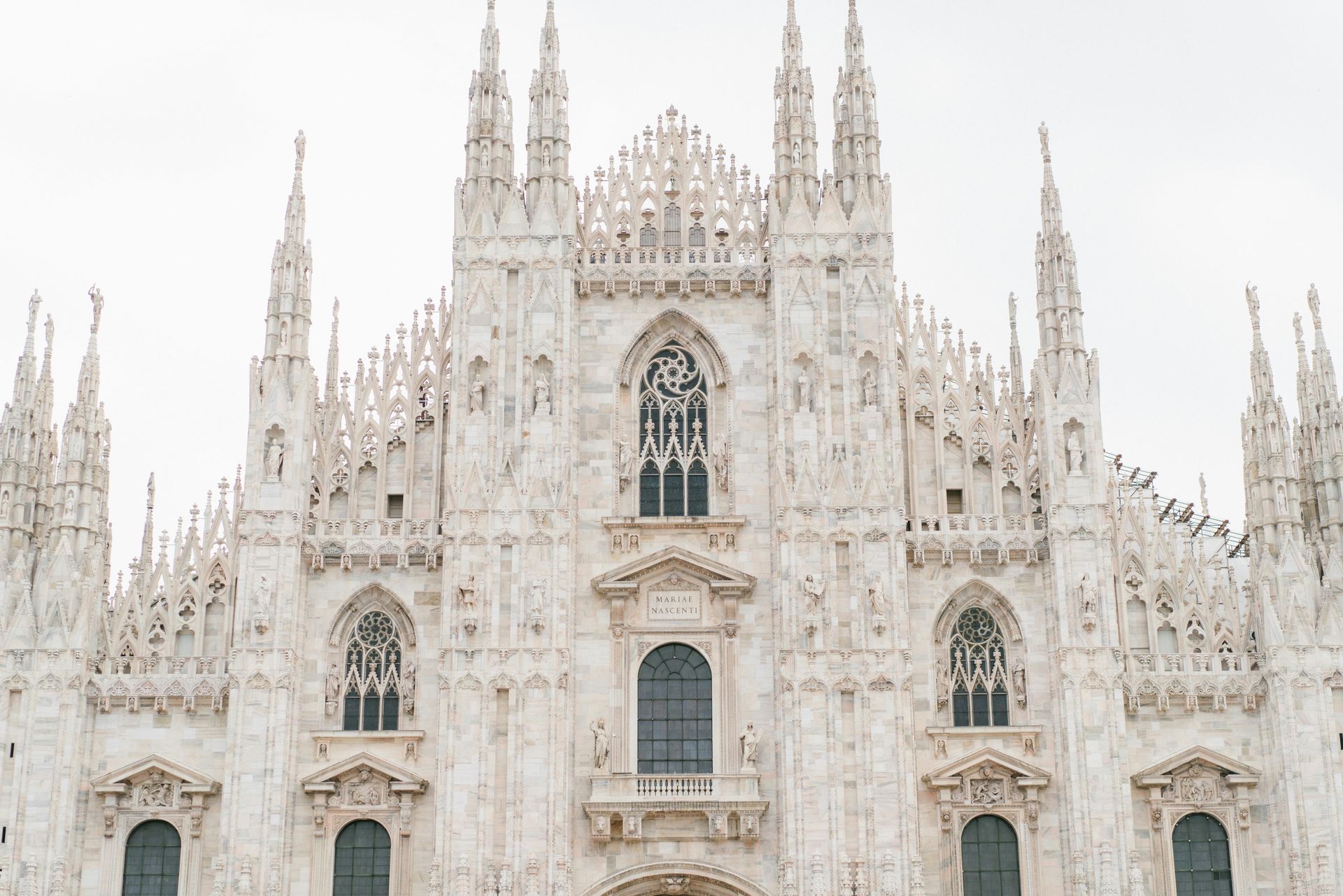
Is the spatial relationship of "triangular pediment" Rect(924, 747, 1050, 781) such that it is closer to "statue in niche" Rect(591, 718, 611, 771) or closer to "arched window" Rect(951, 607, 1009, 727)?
"arched window" Rect(951, 607, 1009, 727)

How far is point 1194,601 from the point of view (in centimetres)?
3325

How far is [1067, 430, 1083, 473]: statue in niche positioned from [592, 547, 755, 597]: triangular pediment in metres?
6.01

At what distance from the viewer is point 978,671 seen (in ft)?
108

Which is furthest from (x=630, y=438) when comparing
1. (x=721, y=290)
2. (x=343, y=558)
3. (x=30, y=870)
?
(x=30, y=870)

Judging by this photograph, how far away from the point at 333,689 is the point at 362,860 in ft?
9.95

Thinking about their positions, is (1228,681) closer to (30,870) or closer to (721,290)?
(721,290)

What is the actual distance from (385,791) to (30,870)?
19.5 ft

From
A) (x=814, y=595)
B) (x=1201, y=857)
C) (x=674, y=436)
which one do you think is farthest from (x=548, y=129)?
(x=1201, y=857)

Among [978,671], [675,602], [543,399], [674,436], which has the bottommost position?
[978,671]

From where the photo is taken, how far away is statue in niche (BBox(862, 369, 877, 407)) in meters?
33.6

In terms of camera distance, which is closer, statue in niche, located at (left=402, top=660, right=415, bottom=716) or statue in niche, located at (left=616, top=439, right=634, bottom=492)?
statue in niche, located at (left=402, top=660, right=415, bottom=716)

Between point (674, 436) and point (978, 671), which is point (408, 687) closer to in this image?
point (674, 436)

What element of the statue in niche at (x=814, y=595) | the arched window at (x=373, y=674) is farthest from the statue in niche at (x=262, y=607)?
the statue in niche at (x=814, y=595)

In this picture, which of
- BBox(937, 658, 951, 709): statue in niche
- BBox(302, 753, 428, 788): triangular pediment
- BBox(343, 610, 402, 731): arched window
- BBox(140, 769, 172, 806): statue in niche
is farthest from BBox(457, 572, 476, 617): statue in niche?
BBox(937, 658, 951, 709): statue in niche
